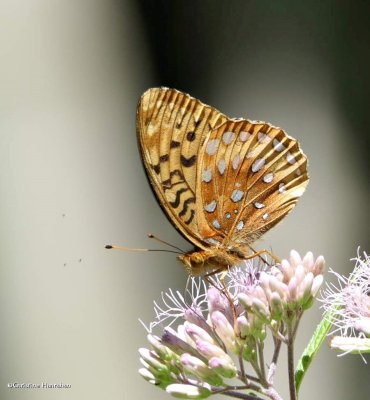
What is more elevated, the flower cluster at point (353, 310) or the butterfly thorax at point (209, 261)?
the butterfly thorax at point (209, 261)

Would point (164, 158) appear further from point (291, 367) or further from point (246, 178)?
point (291, 367)

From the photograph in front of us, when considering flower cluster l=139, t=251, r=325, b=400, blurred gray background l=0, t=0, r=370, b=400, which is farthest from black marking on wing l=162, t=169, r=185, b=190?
blurred gray background l=0, t=0, r=370, b=400

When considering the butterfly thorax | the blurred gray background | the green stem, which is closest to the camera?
the green stem

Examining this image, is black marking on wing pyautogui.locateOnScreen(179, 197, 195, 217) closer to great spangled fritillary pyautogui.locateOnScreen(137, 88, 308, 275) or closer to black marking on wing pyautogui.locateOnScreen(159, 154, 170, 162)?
great spangled fritillary pyautogui.locateOnScreen(137, 88, 308, 275)

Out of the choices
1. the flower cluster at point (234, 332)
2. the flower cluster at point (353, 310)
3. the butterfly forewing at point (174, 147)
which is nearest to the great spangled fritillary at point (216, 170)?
the butterfly forewing at point (174, 147)

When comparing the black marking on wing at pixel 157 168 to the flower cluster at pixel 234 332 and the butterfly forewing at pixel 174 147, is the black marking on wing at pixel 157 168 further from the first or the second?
the flower cluster at pixel 234 332

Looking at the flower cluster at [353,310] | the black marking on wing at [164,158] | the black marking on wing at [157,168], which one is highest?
the black marking on wing at [164,158]
